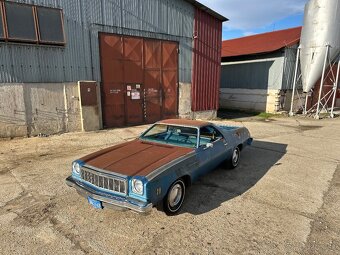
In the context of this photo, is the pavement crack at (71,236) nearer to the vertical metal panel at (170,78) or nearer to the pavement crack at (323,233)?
the pavement crack at (323,233)

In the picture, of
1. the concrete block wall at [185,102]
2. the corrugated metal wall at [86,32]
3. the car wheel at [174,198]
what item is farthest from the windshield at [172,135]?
the concrete block wall at [185,102]

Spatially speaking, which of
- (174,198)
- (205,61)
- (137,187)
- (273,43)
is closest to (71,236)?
(137,187)

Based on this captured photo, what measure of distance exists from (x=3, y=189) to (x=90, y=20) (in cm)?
774

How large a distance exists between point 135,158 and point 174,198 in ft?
3.05

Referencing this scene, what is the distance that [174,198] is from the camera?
4.14 m

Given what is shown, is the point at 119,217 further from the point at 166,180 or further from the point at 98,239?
the point at 166,180

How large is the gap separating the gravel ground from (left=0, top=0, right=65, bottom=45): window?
471cm

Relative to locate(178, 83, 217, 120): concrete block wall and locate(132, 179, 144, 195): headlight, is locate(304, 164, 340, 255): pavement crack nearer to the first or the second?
locate(132, 179, 144, 195): headlight

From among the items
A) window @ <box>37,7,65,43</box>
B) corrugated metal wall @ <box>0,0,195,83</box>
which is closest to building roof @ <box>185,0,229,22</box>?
corrugated metal wall @ <box>0,0,195,83</box>

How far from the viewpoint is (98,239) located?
11.6 feet

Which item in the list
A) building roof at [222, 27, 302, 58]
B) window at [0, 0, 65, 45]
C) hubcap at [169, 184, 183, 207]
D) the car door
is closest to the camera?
hubcap at [169, 184, 183, 207]

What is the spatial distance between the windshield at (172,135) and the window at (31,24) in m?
6.70

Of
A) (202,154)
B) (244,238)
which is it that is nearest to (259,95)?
(202,154)

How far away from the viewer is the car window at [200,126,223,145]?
529 cm
